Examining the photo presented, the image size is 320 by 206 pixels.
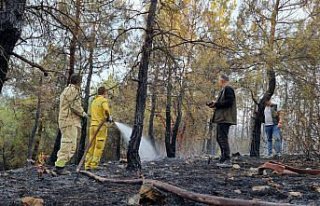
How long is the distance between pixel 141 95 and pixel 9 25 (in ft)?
10.7

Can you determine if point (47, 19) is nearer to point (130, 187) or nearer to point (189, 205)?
point (130, 187)

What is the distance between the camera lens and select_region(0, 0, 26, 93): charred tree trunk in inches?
205

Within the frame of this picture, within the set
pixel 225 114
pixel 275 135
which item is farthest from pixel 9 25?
pixel 275 135

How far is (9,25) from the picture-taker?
17.2 ft

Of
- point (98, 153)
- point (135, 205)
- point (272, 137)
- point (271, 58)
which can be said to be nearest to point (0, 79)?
point (135, 205)

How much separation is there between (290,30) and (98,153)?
25.2ft

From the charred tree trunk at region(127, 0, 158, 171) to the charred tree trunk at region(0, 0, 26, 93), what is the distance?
3062 millimetres

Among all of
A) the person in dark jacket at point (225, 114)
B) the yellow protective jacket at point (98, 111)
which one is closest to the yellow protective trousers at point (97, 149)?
the yellow protective jacket at point (98, 111)

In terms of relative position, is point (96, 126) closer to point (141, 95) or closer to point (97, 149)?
point (97, 149)

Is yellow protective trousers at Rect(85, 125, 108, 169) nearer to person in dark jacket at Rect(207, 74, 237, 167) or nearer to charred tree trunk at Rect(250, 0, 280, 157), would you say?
person in dark jacket at Rect(207, 74, 237, 167)

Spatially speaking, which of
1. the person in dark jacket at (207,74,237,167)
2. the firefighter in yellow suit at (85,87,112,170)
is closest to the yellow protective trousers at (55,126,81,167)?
the firefighter in yellow suit at (85,87,112,170)

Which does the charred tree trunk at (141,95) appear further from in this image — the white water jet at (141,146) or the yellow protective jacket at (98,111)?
the white water jet at (141,146)

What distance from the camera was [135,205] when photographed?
3.76 meters

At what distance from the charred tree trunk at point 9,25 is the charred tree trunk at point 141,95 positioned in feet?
10.0
